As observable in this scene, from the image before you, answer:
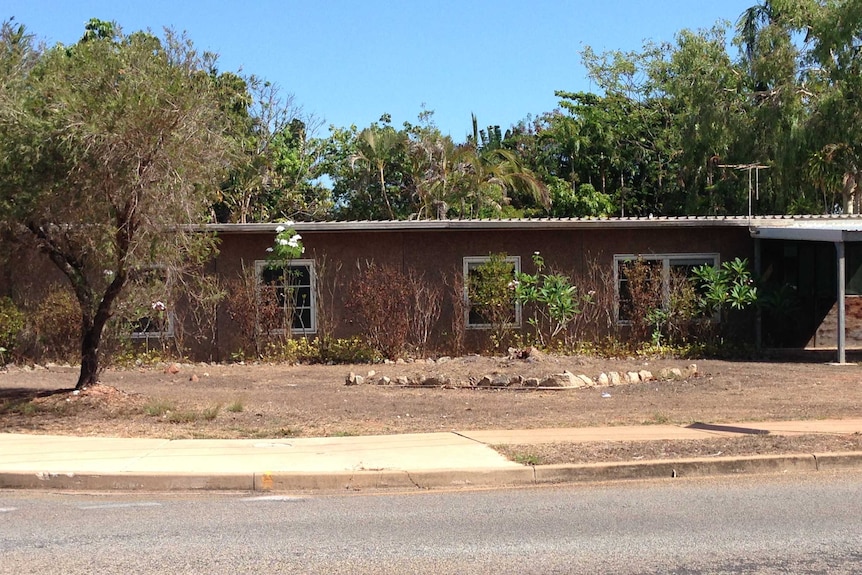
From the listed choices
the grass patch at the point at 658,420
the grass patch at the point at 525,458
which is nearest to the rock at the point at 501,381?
the grass patch at the point at 658,420

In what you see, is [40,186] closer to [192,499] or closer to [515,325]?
[192,499]

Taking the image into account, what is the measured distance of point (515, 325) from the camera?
19.8 metres

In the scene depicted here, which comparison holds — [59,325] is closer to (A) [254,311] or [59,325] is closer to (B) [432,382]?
(A) [254,311]

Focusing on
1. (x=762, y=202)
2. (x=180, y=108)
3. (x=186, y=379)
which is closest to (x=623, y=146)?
(x=762, y=202)

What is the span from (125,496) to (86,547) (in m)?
1.96

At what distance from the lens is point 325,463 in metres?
9.45

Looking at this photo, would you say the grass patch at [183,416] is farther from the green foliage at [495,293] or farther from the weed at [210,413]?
the green foliage at [495,293]

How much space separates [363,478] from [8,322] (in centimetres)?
1115

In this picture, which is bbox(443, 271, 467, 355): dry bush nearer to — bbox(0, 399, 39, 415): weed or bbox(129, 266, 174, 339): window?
bbox(129, 266, 174, 339): window

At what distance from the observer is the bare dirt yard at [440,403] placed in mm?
11094

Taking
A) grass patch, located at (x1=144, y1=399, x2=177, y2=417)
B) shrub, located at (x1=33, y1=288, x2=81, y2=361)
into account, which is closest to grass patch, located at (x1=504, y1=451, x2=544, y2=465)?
grass patch, located at (x1=144, y1=399, x2=177, y2=417)

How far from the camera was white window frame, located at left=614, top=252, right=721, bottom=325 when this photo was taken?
1983 cm

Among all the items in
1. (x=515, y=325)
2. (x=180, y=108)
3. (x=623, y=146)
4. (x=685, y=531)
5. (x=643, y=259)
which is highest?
(x=623, y=146)

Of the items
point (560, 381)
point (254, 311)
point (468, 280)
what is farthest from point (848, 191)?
point (254, 311)
